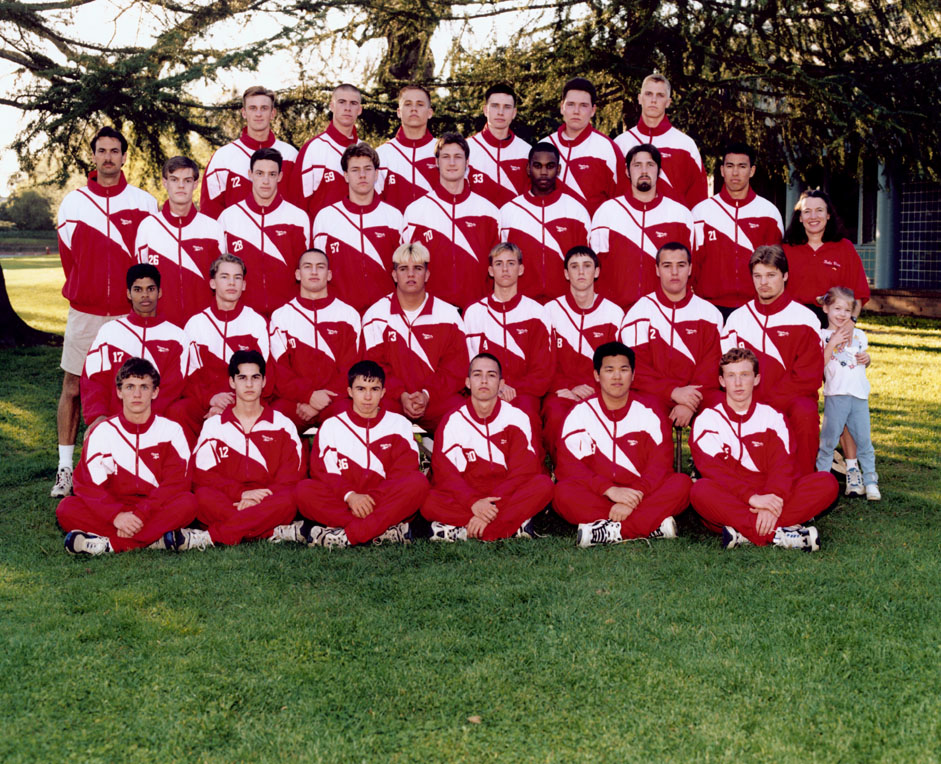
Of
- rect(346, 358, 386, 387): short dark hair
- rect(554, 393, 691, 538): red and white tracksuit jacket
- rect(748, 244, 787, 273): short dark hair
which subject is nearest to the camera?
rect(554, 393, 691, 538): red and white tracksuit jacket

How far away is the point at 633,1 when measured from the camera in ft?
30.4

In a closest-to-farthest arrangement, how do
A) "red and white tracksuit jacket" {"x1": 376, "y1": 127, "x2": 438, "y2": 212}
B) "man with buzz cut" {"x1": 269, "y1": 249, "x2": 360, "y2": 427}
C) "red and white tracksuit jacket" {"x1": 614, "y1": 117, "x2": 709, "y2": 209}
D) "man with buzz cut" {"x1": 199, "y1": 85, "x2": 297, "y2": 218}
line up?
"man with buzz cut" {"x1": 269, "y1": 249, "x2": 360, "y2": 427} → "man with buzz cut" {"x1": 199, "y1": 85, "x2": 297, "y2": 218} → "red and white tracksuit jacket" {"x1": 614, "y1": 117, "x2": 709, "y2": 209} → "red and white tracksuit jacket" {"x1": 376, "y1": 127, "x2": 438, "y2": 212}

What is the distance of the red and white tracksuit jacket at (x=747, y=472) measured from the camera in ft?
16.1

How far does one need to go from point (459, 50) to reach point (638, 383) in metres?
6.05

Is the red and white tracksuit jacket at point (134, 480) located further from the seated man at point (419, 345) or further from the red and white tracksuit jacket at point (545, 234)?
the red and white tracksuit jacket at point (545, 234)

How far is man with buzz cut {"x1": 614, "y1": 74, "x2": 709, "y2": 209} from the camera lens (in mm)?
6504

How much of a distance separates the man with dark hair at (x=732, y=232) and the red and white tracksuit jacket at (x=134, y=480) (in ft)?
11.5

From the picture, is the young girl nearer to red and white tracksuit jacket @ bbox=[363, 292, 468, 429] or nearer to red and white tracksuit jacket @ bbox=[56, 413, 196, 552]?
red and white tracksuit jacket @ bbox=[363, 292, 468, 429]

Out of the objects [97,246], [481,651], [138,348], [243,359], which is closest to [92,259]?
[97,246]

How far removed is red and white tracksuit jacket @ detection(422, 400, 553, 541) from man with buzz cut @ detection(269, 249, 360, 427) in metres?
0.88

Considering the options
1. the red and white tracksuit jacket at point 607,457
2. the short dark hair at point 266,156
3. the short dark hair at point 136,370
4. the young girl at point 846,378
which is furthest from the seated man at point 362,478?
the young girl at point 846,378

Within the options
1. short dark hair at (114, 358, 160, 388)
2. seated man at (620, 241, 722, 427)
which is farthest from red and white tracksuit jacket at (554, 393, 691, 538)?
short dark hair at (114, 358, 160, 388)

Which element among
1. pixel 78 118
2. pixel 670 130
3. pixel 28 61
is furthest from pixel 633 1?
pixel 28 61

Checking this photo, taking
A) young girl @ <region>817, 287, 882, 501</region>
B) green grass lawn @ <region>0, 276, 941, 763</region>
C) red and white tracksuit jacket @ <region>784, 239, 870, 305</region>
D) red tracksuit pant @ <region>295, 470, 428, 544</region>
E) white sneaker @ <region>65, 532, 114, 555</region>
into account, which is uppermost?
red and white tracksuit jacket @ <region>784, 239, 870, 305</region>
